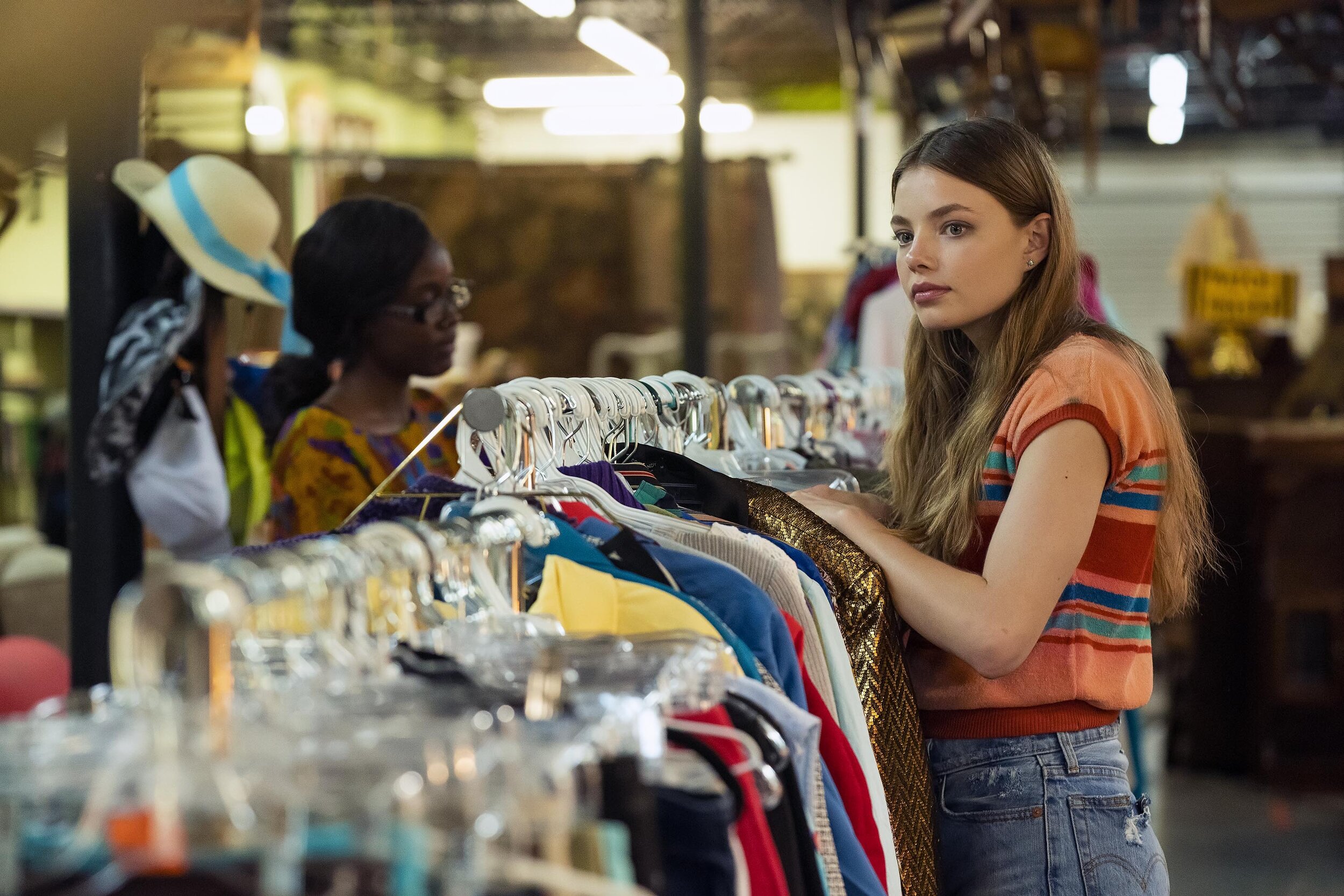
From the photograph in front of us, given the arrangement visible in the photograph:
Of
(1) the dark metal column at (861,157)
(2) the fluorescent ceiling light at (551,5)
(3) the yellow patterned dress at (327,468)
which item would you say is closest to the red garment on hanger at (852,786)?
(3) the yellow patterned dress at (327,468)

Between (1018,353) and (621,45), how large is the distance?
22.6 feet

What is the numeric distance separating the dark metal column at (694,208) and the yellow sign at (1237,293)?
345 cm

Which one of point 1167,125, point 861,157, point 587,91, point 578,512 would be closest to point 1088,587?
point 578,512

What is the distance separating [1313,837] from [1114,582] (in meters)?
4.03

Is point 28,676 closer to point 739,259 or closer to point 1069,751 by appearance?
point 1069,751

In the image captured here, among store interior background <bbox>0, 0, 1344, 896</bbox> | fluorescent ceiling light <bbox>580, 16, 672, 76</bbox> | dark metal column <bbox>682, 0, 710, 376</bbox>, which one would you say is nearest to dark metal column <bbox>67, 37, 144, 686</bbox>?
store interior background <bbox>0, 0, 1344, 896</bbox>

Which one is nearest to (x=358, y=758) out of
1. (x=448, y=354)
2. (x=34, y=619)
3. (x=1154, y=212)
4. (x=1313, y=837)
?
(x=448, y=354)

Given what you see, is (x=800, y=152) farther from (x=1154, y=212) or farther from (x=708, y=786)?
(x=708, y=786)

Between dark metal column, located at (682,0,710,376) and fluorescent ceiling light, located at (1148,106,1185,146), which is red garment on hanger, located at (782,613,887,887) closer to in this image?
dark metal column, located at (682,0,710,376)

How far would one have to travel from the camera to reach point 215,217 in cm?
247

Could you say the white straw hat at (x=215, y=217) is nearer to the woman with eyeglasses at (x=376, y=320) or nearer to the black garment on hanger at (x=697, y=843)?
the woman with eyeglasses at (x=376, y=320)

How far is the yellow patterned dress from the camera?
2.52 meters

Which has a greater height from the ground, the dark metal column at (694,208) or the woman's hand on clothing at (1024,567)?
the dark metal column at (694,208)

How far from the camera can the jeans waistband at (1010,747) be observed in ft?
5.79
